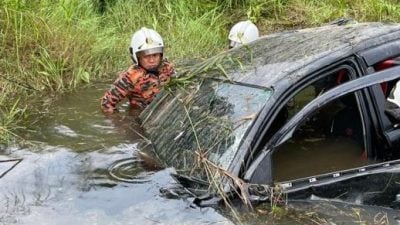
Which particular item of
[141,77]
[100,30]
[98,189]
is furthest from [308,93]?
[100,30]

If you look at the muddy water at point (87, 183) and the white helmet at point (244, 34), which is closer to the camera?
the muddy water at point (87, 183)

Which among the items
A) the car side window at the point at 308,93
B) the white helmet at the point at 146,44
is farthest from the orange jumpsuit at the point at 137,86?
the car side window at the point at 308,93

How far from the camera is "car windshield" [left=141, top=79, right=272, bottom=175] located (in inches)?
140

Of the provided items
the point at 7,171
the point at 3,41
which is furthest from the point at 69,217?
the point at 3,41

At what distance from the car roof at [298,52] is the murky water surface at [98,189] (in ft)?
2.57

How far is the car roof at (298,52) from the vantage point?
3.71 metres

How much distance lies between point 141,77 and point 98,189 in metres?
2.61

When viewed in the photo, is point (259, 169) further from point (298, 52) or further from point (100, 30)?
point (100, 30)

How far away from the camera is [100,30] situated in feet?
31.0

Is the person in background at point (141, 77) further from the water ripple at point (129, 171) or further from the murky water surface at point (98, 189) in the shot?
the water ripple at point (129, 171)

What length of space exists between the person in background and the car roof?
71.8 inches

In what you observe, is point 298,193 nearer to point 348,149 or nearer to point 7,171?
point 348,149

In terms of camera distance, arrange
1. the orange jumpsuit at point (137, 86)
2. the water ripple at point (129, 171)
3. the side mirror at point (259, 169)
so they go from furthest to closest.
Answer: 1. the orange jumpsuit at point (137, 86)
2. the water ripple at point (129, 171)
3. the side mirror at point (259, 169)

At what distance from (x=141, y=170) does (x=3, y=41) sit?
3847 mm
